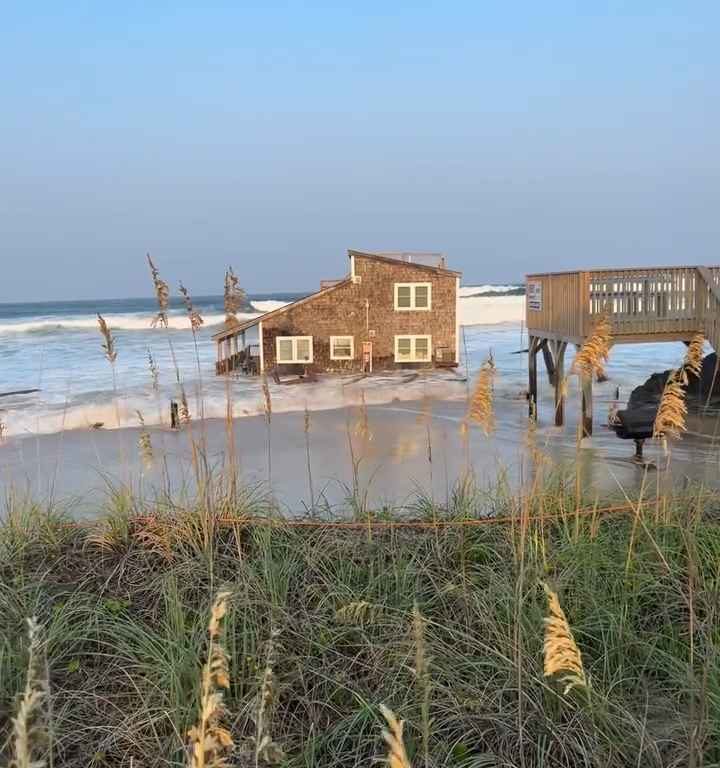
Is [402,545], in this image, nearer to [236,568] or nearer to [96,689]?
[236,568]

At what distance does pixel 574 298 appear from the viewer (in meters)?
12.7

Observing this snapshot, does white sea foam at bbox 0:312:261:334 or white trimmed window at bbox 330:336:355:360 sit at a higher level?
white sea foam at bbox 0:312:261:334

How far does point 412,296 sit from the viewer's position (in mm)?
26875

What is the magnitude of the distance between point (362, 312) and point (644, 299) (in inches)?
588

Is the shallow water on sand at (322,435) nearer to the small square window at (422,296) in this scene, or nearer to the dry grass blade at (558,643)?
the dry grass blade at (558,643)

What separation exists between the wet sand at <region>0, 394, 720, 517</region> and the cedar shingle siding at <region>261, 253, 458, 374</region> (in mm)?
10642

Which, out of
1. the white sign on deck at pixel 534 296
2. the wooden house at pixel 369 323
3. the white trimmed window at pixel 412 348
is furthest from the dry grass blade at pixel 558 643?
the white trimmed window at pixel 412 348

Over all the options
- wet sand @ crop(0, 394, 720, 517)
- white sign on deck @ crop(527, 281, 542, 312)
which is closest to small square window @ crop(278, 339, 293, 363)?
wet sand @ crop(0, 394, 720, 517)

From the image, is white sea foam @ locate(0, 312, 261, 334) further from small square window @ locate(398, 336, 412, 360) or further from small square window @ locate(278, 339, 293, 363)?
small square window @ locate(398, 336, 412, 360)

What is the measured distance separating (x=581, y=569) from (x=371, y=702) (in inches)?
59.4

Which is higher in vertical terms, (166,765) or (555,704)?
(555,704)

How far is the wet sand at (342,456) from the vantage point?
8497mm

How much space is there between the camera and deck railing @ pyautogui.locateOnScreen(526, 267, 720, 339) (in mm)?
12367

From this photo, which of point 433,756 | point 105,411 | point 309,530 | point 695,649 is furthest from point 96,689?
point 105,411
